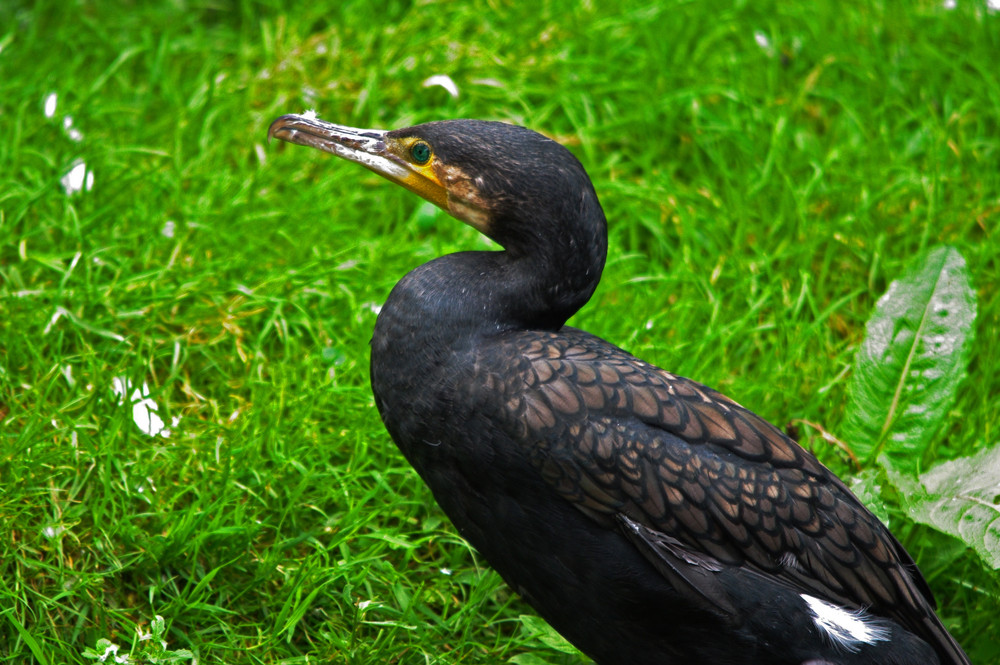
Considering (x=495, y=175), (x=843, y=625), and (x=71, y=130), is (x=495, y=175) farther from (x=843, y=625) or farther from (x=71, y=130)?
(x=71, y=130)

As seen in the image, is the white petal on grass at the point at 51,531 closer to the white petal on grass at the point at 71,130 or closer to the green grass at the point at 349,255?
the green grass at the point at 349,255

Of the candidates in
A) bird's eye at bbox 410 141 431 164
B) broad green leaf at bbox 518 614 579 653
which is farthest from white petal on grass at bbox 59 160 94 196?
broad green leaf at bbox 518 614 579 653

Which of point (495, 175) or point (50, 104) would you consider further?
point (50, 104)

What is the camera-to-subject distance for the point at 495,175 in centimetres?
277

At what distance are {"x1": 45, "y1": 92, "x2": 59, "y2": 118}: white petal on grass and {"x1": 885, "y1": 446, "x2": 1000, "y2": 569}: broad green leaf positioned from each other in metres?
3.36

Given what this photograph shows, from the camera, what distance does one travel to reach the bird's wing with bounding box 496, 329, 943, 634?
2.63m

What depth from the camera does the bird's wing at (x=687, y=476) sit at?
8.64 ft

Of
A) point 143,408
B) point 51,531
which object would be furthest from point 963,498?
point 51,531

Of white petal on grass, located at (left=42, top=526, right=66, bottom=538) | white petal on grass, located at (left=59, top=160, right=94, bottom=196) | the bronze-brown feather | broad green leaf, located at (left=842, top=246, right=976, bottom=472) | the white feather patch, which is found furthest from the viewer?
white petal on grass, located at (left=59, top=160, right=94, bottom=196)

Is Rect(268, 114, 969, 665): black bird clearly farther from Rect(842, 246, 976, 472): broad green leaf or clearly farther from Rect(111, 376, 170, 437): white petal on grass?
Rect(111, 376, 170, 437): white petal on grass

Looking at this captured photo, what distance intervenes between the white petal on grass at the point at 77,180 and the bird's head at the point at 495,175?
1603mm

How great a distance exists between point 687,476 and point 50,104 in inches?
120

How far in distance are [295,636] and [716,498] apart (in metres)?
1.34

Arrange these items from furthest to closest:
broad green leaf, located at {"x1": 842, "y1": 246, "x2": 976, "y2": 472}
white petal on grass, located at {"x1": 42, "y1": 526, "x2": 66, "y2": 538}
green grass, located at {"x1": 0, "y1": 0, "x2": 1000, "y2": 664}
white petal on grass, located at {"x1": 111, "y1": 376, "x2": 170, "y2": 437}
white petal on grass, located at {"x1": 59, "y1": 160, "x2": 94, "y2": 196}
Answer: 1. white petal on grass, located at {"x1": 59, "y1": 160, "x2": 94, "y2": 196}
2. broad green leaf, located at {"x1": 842, "y1": 246, "x2": 976, "y2": 472}
3. white petal on grass, located at {"x1": 111, "y1": 376, "x2": 170, "y2": 437}
4. green grass, located at {"x1": 0, "y1": 0, "x2": 1000, "y2": 664}
5. white petal on grass, located at {"x1": 42, "y1": 526, "x2": 66, "y2": 538}
